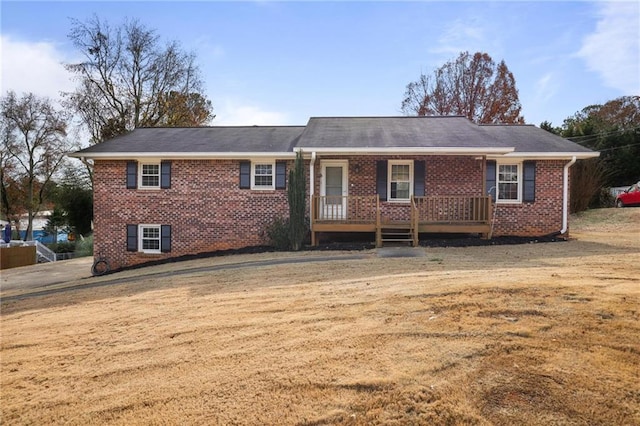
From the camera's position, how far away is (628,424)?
8.32ft

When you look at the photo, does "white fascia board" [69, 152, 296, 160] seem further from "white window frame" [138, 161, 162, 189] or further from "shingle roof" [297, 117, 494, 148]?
"shingle roof" [297, 117, 494, 148]

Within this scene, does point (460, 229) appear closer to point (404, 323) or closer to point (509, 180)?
point (509, 180)

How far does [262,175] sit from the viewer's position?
1386cm

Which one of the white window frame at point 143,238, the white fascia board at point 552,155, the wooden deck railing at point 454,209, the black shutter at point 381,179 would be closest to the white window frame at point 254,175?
the black shutter at point 381,179

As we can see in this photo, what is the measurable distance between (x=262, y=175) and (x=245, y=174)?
1.94 feet

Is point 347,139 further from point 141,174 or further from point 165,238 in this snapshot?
point 141,174

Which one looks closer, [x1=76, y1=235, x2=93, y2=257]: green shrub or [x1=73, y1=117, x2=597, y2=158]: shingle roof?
[x1=73, y1=117, x2=597, y2=158]: shingle roof

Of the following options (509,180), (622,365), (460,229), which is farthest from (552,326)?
(509,180)

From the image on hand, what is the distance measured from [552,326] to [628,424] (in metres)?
1.44

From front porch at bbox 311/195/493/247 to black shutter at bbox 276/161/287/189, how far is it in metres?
1.54

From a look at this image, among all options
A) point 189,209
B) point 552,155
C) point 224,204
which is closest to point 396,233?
point 552,155

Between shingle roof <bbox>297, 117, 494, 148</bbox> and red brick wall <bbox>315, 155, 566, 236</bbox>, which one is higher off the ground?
shingle roof <bbox>297, 117, 494, 148</bbox>

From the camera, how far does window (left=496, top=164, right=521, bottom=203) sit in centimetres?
1368

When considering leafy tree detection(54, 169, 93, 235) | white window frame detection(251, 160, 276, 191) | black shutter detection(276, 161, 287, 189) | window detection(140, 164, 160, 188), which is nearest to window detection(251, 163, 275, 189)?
white window frame detection(251, 160, 276, 191)
